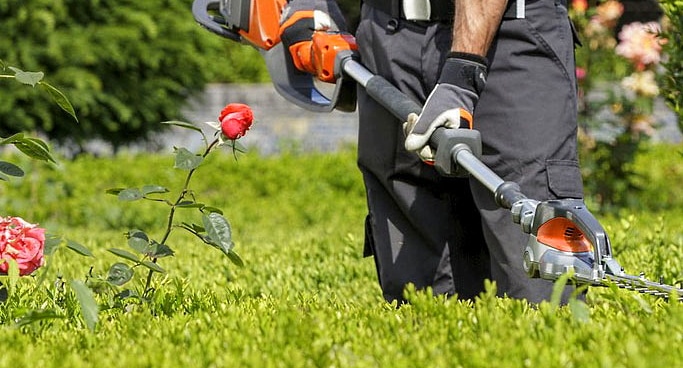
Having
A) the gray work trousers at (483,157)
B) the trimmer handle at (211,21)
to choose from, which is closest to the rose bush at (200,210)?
the gray work trousers at (483,157)

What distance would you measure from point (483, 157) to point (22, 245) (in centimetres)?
135

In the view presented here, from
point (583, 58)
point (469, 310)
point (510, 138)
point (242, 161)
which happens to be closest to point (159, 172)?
point (242, 161)

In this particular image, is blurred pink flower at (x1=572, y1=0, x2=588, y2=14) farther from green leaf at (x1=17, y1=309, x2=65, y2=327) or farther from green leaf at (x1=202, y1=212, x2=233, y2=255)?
green leaf at (x1=17, y1=309, x2=65, y2=327)

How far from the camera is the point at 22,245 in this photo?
2785mm

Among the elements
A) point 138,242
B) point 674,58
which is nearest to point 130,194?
point 138,242

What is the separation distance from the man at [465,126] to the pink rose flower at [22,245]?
1.03 meters

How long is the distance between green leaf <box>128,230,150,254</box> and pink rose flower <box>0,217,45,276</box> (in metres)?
0.29

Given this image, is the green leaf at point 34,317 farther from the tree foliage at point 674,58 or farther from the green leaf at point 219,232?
the tree foliage at point 674,58

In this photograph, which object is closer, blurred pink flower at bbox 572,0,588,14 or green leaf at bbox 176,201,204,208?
green leaf at bbox 176,201,204,208

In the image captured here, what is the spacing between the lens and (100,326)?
263 cm

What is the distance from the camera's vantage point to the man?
3168 millimetres

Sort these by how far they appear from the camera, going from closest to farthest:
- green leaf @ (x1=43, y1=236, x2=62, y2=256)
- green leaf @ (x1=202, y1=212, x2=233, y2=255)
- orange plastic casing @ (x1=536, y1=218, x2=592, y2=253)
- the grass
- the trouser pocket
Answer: the grass
orange plastic casing @ (x1=536, y1=218, x2=592, y2=253)
green leaf @ (x1=43, y1=236, x2=62, y2=256)
green leaf @ (x1=202, y1=212, x2=233, y2=255)
the trouser pocket

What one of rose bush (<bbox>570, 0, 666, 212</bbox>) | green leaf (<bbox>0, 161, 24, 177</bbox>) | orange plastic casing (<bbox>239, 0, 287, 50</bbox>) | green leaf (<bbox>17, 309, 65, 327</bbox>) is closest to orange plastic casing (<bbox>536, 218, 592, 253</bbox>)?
green leaf (<bbox>17, 309, 65, 327</bbox>)

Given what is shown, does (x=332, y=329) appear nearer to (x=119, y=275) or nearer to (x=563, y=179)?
(x=119, y=275)
